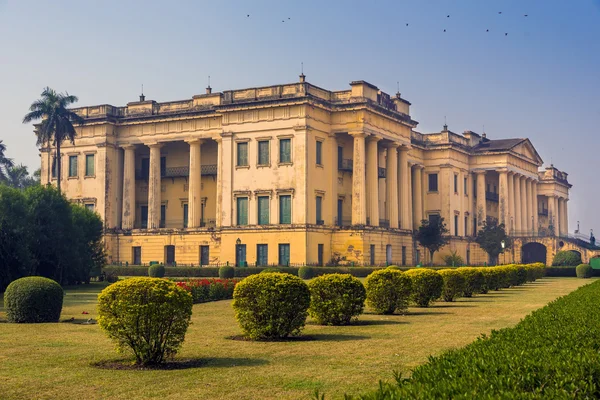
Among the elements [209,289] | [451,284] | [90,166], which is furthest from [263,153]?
[451,284]

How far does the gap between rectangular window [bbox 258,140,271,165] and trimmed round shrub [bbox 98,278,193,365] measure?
160 ft

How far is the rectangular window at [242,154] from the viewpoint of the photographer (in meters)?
63.5

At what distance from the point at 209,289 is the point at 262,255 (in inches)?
1168

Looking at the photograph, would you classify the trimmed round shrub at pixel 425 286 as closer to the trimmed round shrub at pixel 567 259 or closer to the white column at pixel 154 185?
the white column at pixel 154 185

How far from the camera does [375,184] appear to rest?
64.8 meters

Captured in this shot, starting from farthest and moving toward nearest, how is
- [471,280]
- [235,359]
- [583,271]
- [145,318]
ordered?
[583,271] → [471,280] → [235,359] → [145,318]

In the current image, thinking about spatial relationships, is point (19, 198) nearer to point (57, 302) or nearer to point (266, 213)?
point (57, 302)

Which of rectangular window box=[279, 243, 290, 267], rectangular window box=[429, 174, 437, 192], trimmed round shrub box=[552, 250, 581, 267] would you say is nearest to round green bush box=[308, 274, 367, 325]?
rectangular window box=[279, 243, 290, 267]

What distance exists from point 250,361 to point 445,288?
17.2m

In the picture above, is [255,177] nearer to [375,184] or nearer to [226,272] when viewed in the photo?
[375,184]

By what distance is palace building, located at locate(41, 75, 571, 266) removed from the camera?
201 feet

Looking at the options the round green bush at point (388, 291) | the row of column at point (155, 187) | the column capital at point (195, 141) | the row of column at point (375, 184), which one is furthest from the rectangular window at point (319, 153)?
the round green bush at point (388, 291)

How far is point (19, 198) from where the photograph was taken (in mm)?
39375

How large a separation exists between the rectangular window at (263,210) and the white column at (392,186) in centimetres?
1272
